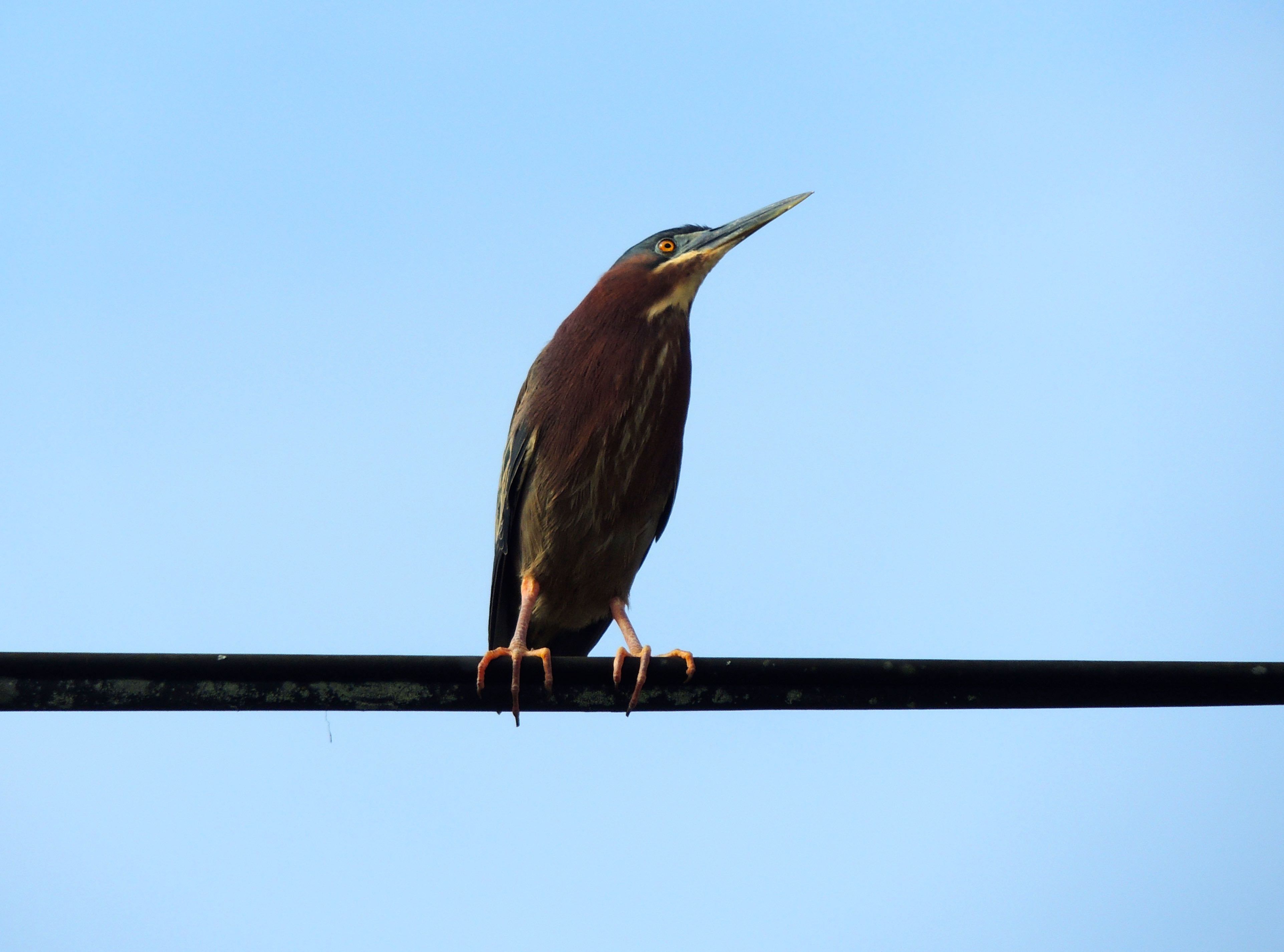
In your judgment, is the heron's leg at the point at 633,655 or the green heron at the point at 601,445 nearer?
the heron's leg at the point at 633,655

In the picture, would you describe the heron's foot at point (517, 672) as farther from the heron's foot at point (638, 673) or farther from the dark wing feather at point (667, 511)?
the dark wing feather at point (667, 511)

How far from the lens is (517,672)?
3400mm

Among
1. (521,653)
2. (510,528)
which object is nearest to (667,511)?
(510,528)

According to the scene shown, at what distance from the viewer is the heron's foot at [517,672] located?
288cm

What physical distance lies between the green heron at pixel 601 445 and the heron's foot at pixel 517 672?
0.68m

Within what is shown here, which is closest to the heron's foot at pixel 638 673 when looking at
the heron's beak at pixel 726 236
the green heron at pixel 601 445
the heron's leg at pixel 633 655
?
the heron's leg at pixel 633 655

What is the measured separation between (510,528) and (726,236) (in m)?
1.64

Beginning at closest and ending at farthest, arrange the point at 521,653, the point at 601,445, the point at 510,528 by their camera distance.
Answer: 1. the point at 521,653
2. the point at 601,445
3. the point at 510,528

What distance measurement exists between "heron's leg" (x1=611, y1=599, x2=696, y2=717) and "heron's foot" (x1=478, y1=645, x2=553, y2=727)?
187 mm

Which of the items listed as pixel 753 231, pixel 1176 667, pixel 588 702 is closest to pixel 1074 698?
pixel 1176 667

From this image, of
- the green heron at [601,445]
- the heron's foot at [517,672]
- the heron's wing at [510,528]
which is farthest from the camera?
the heron's wing at [510,528]

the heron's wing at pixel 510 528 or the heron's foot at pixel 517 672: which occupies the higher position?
the heron's wing at pixel 510 528

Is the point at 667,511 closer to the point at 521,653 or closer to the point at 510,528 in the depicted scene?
the point at 510,528

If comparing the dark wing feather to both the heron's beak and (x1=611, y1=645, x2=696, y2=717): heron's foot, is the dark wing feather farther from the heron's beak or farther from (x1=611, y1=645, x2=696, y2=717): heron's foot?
(x1=611, y1=645, x2=696, y2=717): heron's foot
